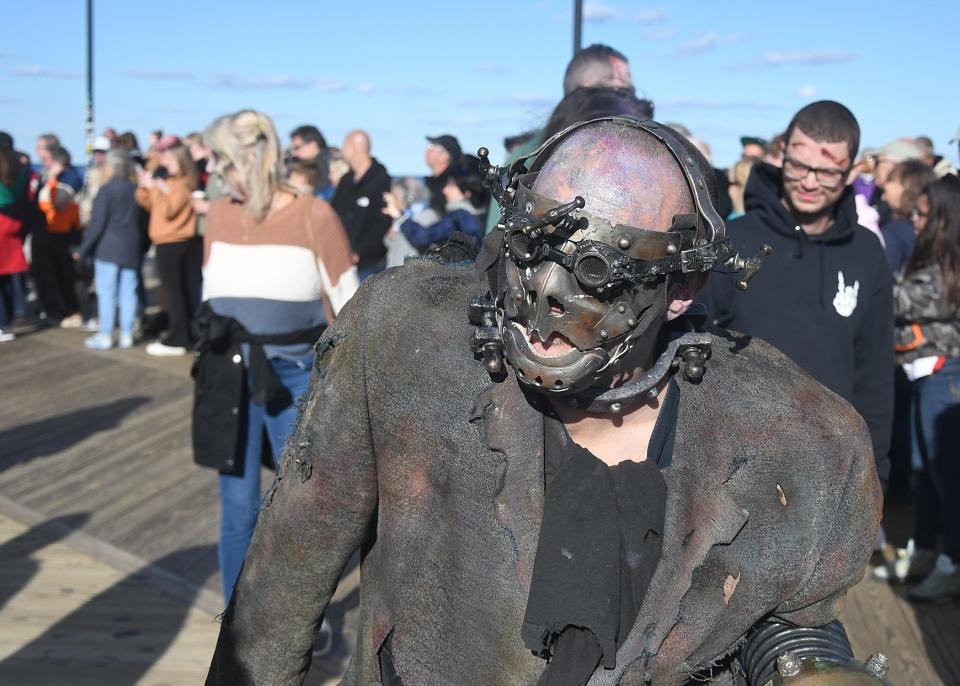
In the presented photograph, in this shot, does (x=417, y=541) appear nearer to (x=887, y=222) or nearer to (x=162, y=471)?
(x=162, y=471)

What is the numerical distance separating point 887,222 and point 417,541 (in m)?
5.15

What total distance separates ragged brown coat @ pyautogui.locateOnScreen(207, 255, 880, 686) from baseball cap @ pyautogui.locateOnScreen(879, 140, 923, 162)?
5.58 metres

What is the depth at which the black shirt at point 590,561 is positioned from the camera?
66.9 inches

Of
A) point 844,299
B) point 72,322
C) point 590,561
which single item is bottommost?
point 72,322

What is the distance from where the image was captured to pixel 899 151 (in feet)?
23.1

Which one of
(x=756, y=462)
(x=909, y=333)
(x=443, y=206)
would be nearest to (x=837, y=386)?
(x=909, y=333)

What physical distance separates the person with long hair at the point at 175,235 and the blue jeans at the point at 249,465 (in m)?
5.25

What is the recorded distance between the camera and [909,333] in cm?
477

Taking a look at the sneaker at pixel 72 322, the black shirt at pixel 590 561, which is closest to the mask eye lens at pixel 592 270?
the black shirt at pixel 590 561

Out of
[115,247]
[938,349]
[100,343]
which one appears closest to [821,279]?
[938,349]

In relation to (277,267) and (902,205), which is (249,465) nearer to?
(277,267)

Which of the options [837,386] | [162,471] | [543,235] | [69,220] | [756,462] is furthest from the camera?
[69,220]

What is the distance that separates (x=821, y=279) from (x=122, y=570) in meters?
3.37

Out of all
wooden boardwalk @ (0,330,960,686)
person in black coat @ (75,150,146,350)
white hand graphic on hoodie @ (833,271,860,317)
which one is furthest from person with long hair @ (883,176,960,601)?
person in black coat @ (75,150,146,350)
